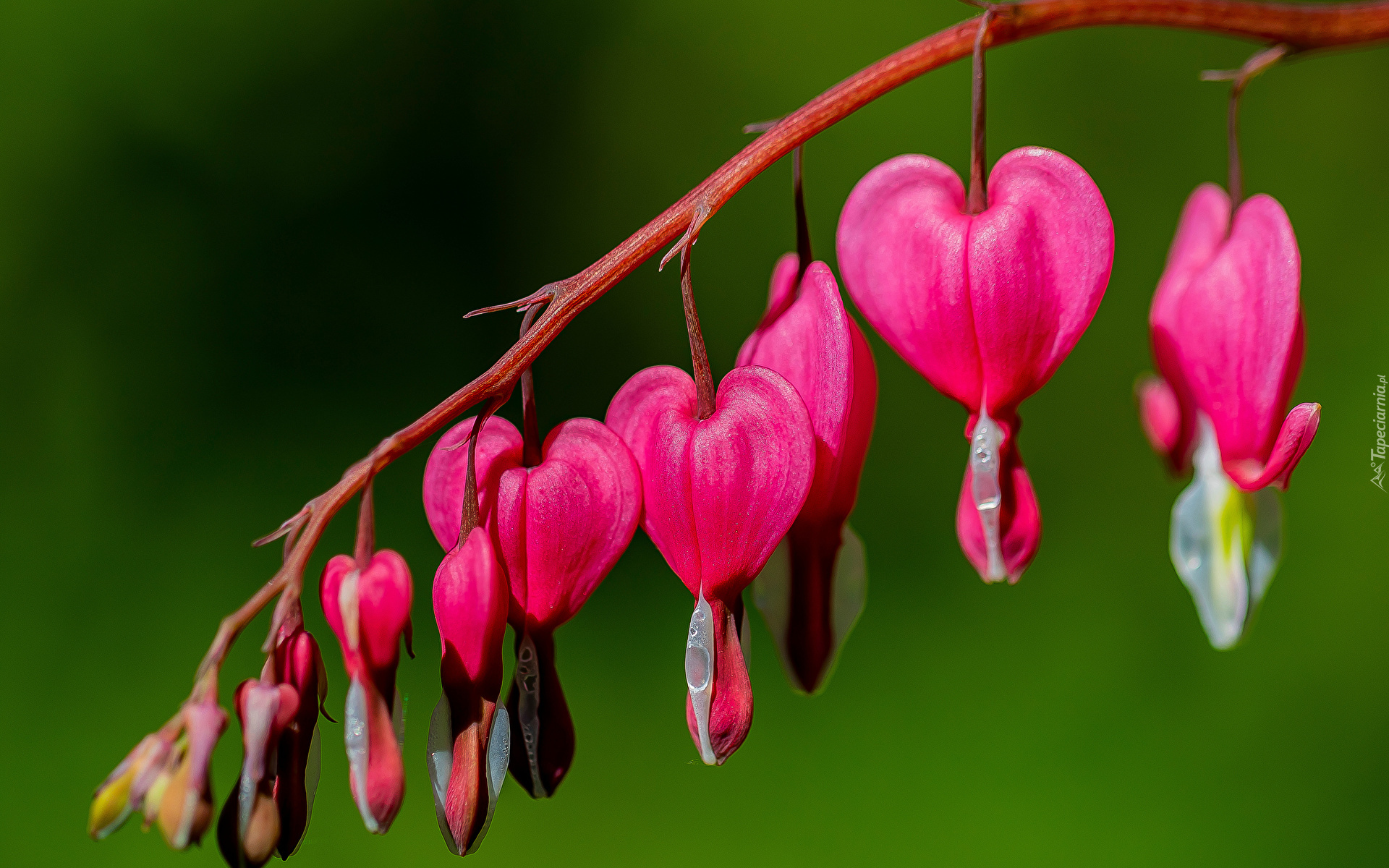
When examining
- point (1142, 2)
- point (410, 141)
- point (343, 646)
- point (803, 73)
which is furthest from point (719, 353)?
point (343, 646)

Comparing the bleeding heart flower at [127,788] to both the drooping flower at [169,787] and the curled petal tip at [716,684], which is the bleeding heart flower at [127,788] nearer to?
the drooping flower at [169,787]

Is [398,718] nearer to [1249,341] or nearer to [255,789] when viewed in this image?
[255,789]

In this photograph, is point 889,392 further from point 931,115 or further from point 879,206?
point 879,206

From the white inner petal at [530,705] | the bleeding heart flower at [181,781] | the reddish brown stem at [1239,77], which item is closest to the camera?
the bleeding heart flower at [181,781]

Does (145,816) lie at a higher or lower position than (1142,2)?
lower

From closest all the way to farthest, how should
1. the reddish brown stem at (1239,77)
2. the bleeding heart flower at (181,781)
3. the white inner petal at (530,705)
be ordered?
the bleeding heart flower at (181,781) < the white inner petal at (530,705) < the reddish brown stem at (1239,77)

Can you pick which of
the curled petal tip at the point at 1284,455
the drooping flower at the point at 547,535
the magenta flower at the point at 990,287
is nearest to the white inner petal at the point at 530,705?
the drooping flower at the point at 547,535

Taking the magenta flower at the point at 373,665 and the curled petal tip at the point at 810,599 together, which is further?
the curled petal tip at the point at 810,599

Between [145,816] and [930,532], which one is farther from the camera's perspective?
[930,532]
